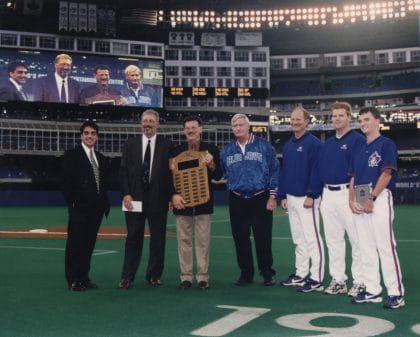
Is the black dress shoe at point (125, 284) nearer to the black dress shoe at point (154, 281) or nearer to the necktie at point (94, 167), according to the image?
the black dress shoe at point (154, 281)

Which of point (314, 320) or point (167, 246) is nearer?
point (314, 320)

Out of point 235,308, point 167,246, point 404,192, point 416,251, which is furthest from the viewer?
point 404,192

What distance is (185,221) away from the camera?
7.91 meters

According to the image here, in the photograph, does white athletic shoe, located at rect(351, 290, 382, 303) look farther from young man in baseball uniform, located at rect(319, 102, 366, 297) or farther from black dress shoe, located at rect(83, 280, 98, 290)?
black dress shoe, located at rect(83, 280, 98, 290)

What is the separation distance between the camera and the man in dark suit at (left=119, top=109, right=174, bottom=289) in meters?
7.88

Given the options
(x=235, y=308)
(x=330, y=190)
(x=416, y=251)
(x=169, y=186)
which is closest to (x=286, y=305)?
(x=235, y=308)

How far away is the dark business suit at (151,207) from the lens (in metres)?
7.89

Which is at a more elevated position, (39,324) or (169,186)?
(169,186)

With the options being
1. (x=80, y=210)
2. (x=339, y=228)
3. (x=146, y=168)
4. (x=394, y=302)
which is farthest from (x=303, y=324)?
(x=80, y=210)

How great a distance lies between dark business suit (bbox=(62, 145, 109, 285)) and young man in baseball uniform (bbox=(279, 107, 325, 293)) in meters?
2.71

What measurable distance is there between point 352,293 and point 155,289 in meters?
2.61

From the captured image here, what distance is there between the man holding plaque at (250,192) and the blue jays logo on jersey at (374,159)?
6.15 ft

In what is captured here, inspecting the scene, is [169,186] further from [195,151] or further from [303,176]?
[303,176]

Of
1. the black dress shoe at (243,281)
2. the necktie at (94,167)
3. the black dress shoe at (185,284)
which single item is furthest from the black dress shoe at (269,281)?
the necktie at (94,167)
